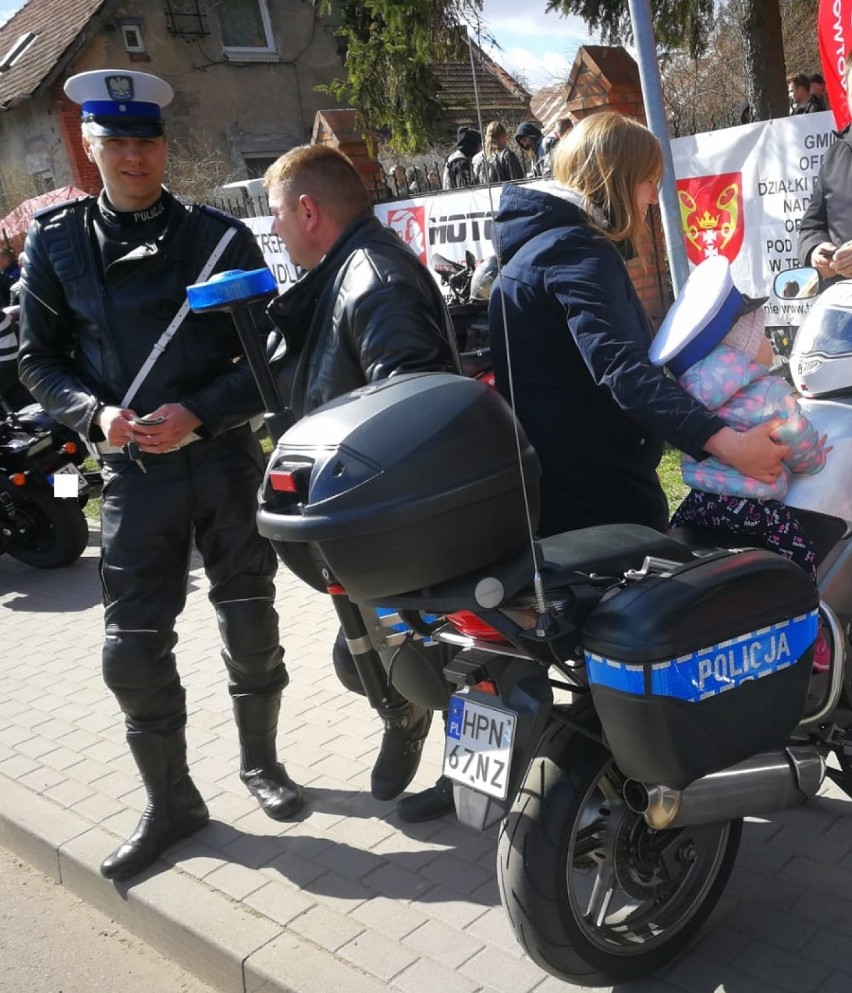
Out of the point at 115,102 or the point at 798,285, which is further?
the point at 115,102

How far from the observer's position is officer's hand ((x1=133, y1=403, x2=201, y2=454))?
309 centimetres

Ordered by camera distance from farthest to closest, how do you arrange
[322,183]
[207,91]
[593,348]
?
[207,91] → [322,183] → [593,348]

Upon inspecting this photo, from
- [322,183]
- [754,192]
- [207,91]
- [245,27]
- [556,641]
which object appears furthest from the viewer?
[245,27]

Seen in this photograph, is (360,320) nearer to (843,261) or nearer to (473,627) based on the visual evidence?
(473,627)

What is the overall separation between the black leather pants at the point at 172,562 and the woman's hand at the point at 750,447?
1.56 metres

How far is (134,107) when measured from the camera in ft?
10.4

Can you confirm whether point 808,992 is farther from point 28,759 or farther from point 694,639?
point 28,759

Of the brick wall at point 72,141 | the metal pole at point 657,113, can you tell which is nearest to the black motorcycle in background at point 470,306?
the metal pole at point 657,113

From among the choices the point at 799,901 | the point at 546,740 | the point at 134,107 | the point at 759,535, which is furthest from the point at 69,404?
the point at 799,901

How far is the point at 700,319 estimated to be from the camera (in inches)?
90.3

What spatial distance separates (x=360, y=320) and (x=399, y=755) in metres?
1.42

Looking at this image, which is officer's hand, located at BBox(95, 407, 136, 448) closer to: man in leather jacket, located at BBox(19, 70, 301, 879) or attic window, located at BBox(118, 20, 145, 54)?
man in leather jacket, located at BBox(19, 70, 301, 879)

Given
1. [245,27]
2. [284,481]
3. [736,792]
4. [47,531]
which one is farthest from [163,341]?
[245,27]

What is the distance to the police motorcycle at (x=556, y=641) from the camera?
2.08 meters
